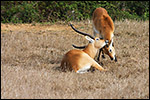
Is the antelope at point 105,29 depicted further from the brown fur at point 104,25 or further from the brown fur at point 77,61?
the brown fur at point 77,61

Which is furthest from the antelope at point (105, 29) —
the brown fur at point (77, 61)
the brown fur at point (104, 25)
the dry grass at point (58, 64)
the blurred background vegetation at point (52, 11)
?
the blurred background vegetation at point (52, 11)

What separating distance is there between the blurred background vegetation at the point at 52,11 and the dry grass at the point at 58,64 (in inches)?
47.2

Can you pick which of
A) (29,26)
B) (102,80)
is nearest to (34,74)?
(102,80)

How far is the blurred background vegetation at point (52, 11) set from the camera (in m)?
13.8

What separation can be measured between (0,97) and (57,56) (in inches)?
142

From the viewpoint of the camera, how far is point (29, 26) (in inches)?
489

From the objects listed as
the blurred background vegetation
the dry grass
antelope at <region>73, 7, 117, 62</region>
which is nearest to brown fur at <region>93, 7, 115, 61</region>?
antelope at <region>73, 7, 117, 62</region>

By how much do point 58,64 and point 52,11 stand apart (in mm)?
6410

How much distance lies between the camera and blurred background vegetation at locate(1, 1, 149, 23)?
13766 mm

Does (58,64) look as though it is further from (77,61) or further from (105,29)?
(105,29)

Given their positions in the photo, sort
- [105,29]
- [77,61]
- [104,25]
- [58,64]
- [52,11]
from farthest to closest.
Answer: [52,11], [104,25], [105,29], [58,64], [77,61]

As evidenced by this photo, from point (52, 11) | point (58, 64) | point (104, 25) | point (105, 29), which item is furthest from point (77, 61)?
point (52, 11)

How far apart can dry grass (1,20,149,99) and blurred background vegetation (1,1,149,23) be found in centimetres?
120

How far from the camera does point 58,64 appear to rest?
8.08m
